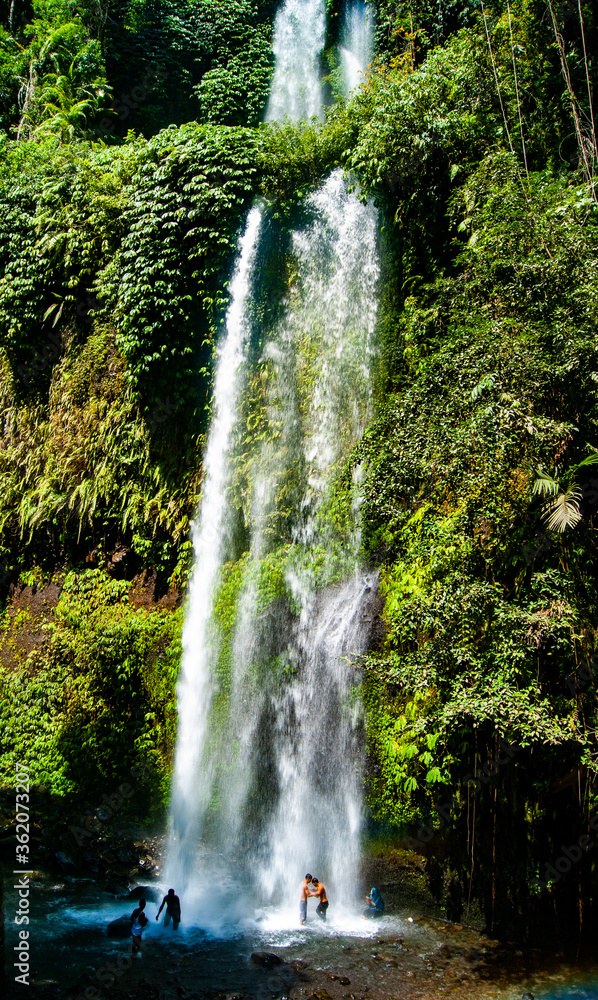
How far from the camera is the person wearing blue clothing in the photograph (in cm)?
712

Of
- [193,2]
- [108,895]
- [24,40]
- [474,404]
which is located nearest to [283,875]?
[108,895]

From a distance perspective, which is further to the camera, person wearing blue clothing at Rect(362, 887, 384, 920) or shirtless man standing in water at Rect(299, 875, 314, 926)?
person wearing blue clothing at Rect(362, 887, 384, 920)

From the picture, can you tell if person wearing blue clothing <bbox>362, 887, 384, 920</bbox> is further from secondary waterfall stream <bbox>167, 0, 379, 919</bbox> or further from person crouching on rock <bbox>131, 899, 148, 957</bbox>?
person crouching on rock <bbox>131, 899, 148, 957</bbox>

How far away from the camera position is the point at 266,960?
5.88m

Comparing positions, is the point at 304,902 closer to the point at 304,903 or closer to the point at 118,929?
the point at 304,903

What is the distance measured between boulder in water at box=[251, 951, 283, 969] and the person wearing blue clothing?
155 cm

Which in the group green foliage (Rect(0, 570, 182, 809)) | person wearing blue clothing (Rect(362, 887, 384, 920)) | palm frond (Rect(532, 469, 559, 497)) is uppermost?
A: palm frond (Rect(532, 469, 559, 497))

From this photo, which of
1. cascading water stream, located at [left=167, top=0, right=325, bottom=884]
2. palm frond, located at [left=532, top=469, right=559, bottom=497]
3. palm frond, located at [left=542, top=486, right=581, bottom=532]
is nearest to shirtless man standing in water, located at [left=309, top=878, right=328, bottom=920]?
cascading water stream, located at [left=167, top=0, right=325, bottom=884]

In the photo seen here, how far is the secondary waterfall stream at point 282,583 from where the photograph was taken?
804 centimetres

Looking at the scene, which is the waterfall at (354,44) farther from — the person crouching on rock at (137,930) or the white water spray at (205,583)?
the person crouching on rock at (137,930)

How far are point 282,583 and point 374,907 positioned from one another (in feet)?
13.8

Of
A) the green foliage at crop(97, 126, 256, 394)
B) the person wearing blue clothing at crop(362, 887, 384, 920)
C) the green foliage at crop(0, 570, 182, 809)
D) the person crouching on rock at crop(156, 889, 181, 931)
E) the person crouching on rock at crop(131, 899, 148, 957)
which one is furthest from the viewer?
the green foliage at crop(97, 126, 256, 394)

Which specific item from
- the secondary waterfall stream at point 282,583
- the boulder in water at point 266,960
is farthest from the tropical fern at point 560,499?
the boulder in water at point 266,960

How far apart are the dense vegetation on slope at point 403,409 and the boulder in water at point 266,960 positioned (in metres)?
2.21
